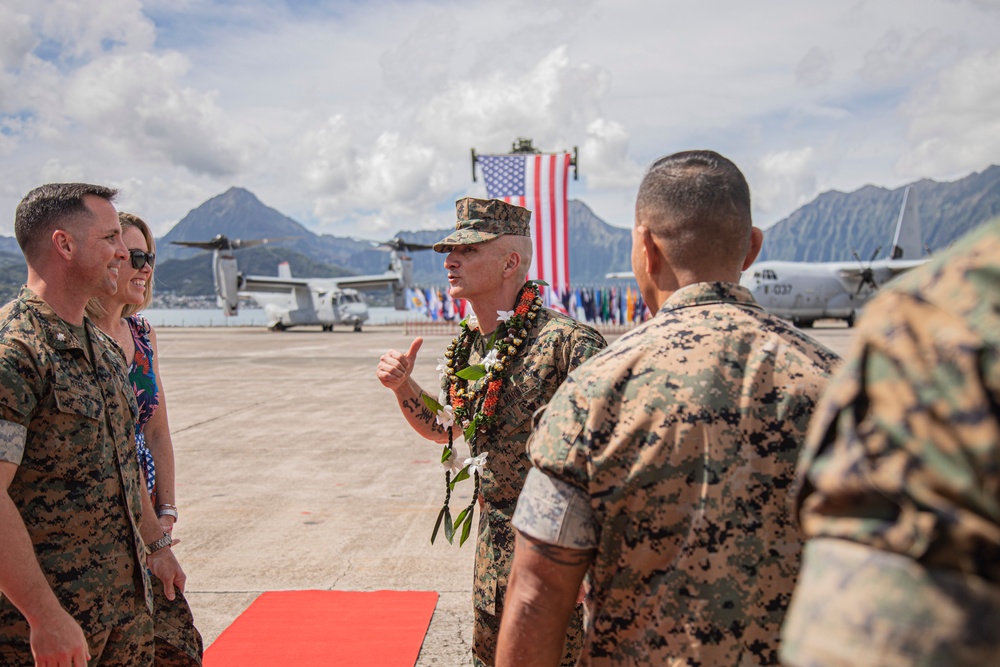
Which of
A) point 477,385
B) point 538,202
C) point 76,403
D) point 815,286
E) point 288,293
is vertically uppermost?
point 538,202

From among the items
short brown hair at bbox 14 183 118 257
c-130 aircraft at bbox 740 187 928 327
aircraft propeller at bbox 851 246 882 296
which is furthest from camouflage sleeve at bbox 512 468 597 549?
aircraft propeller at bbox 851 246 882 296

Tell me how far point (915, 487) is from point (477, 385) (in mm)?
2198

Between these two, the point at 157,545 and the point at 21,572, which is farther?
the point at 157,545

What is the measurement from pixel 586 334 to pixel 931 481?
2.15m

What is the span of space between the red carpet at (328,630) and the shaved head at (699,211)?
2.69m

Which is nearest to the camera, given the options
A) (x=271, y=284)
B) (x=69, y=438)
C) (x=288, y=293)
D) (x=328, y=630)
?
(x=69, y=438)

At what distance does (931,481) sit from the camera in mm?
720

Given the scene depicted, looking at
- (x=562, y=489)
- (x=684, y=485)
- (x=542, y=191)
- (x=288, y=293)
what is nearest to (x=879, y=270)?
(x=542, y=191)

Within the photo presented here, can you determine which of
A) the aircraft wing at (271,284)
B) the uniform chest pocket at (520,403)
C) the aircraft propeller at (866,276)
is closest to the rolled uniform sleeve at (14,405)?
the uniform chest pocket at (520,403)

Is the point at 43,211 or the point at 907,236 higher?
the point at 907,236

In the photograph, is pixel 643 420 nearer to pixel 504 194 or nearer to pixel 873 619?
pixel 873 619

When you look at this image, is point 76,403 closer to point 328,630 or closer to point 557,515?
point 557,515

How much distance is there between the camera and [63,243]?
2201mm

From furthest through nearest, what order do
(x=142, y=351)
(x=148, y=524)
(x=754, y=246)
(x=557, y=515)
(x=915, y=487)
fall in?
(x=142, y=351) → (x=148, y=524) → (x=754, y=246) → (x=557, y=515) → (x=915, y=487)
